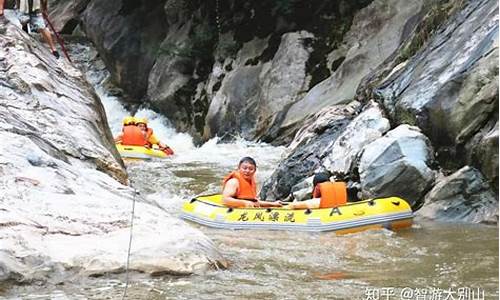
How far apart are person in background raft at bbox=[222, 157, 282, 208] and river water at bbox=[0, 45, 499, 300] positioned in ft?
2.24

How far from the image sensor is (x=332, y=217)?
8195 millimetres

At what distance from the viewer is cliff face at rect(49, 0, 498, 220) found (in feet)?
28.7

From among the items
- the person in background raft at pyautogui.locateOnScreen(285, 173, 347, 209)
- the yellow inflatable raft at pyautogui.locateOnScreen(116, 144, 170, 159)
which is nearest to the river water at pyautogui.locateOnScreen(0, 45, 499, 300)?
the person in background raft at pyautogui.locateOnScreen(285, 173, 347, 209)

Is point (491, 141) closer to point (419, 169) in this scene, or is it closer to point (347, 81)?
point (419, 169)

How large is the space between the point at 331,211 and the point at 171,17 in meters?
13.4

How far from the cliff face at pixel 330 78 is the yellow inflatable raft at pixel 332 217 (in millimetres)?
696

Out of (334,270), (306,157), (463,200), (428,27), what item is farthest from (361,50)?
(334,270)

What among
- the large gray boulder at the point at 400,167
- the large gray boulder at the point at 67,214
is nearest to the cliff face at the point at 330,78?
the large gray boulder at the point at 400,167

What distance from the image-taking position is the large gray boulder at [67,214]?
475cm

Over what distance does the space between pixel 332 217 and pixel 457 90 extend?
2.30 metres

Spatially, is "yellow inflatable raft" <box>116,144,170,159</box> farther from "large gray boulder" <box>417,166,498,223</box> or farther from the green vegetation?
"large gray boulder" <box>417,166,498,223</box>

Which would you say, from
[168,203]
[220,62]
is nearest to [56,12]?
[220,62]

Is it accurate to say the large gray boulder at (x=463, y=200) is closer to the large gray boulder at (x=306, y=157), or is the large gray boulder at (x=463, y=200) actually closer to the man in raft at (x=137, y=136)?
the large gray boulder at (x=306, y=157)

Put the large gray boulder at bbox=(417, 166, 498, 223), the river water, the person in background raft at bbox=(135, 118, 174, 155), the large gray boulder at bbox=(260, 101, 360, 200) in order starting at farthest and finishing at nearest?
the person in background raft at bbox=(135, 118, 174, 155)
the large gray boulder at bbox=(260, 101, 360, 200)
the large gray boulder at bbox=(417, 166, 498, 223)
the river water
